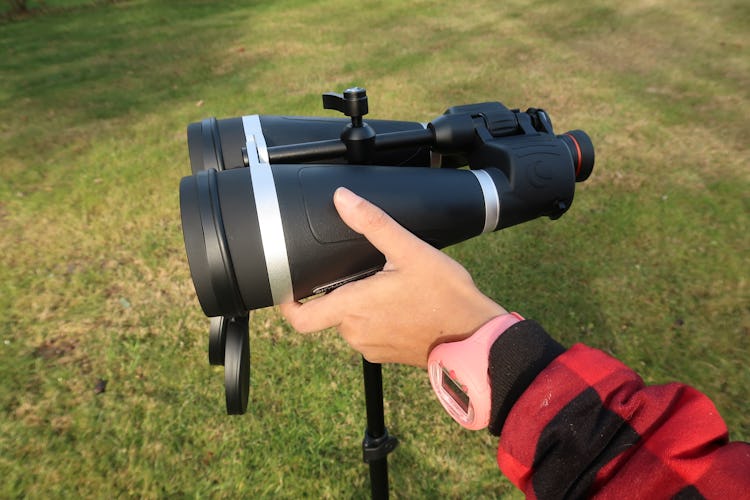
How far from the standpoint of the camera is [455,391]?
938 millimetres

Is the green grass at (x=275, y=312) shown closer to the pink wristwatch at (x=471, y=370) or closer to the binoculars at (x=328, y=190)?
the binoculars at (x=328, y=190)

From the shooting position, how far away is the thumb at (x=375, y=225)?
2.80ft

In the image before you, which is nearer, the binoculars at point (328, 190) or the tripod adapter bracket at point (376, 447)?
the binoculars at point (328, 190)

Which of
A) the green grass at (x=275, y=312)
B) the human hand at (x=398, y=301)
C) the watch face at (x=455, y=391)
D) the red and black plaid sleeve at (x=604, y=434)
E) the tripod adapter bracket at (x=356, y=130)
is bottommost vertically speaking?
the green grass at (x=275, y=312)

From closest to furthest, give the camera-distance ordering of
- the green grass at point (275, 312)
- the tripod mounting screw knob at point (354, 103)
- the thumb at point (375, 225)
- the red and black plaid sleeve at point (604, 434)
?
the red and black plaid sleeve at point (604, 434) < the thumb at point (375, 225) < the tripod mounting screw knob at point (354, 103) < the green grass at point (275, 312)

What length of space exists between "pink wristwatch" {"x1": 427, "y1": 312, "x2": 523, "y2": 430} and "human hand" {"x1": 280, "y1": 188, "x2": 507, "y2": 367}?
1.3 inches

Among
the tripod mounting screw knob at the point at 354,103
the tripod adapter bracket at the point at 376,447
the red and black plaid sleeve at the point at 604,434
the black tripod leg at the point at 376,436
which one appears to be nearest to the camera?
the red and black plaid sleeve at the point at 604,434

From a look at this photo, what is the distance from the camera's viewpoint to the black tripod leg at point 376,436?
3.88 feet

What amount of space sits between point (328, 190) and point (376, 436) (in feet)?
2.52

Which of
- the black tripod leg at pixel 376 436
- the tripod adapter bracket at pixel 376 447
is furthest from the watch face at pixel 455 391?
the tripod adapter bracket at pixel 376 447

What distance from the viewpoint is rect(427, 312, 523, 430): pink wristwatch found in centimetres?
87

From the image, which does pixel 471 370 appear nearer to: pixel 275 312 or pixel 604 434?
pixel 604 434

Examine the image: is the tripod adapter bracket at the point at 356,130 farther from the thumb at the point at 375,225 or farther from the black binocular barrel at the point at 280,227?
the thumb at the point at 375,225

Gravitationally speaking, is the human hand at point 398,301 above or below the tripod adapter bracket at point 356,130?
below
